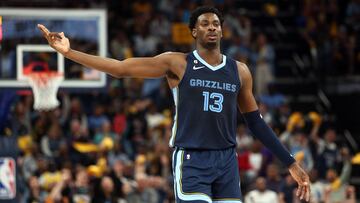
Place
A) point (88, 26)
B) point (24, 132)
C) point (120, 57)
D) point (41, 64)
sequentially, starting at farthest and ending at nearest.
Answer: point (120, 57) → point (24, 132) → point (88, 26) → point (41, 64)

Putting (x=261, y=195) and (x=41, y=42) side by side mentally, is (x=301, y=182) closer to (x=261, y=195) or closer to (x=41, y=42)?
(x=41, y=42)

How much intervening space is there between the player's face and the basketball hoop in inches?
256

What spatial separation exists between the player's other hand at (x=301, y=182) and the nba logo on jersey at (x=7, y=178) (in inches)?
301

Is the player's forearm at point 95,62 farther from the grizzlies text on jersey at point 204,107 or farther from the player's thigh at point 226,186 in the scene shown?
the player's thigh at point 226,186

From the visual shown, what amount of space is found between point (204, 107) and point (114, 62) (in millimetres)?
843

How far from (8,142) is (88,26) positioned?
252 centimetres

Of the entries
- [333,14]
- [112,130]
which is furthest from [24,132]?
[333,14]

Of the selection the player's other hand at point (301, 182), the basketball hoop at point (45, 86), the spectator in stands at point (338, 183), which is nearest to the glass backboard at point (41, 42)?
the basketball hoop at point (45, 86)

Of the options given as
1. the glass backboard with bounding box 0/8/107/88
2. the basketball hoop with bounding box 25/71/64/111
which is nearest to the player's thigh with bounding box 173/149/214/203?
the basketball hoop with bounding box 25/71/64/111

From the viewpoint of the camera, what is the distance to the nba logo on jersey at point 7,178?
14469 mm

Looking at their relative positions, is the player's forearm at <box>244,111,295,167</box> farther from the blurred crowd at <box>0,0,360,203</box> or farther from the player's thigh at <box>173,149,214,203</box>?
the blurred crowd at <box>0,0,360,203</box>

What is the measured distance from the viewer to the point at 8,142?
1477 centimetres

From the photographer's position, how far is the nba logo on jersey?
47.5ft

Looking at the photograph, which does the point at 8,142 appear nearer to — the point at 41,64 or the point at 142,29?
the point at 41,64
